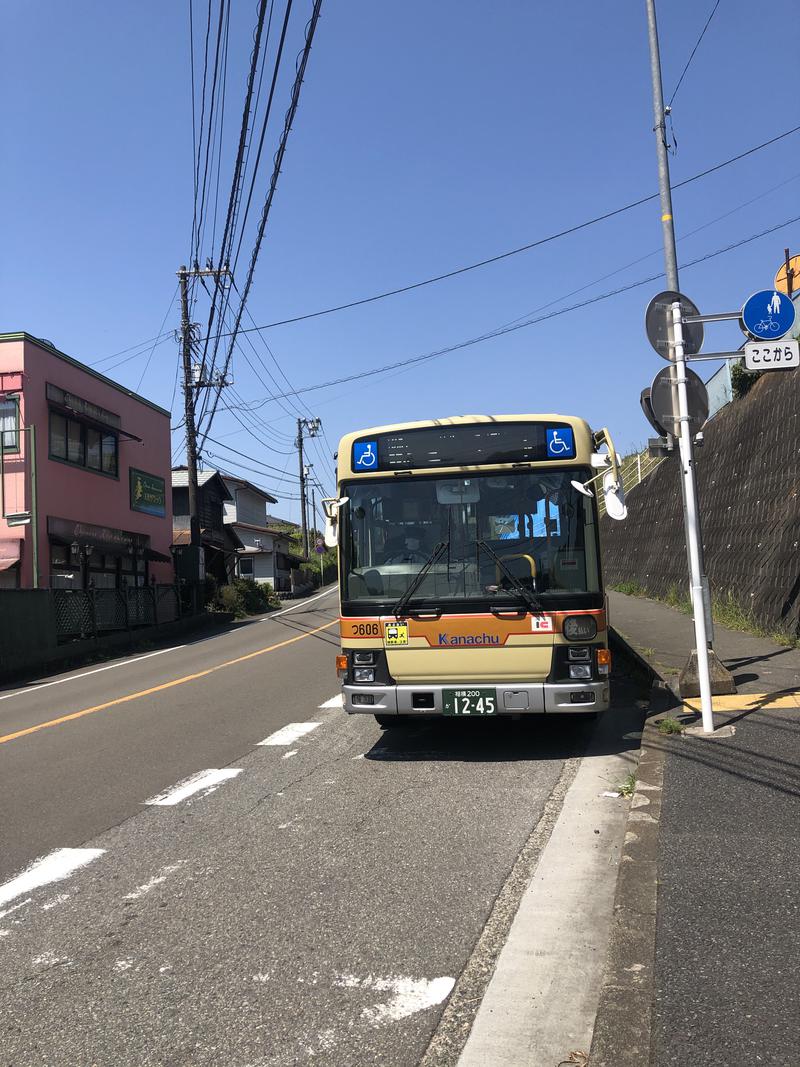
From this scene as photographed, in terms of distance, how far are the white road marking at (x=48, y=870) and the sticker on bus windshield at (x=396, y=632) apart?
110 inches

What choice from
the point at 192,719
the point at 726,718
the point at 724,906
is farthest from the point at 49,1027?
the point at 192,719

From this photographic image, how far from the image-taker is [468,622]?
22.9 ft

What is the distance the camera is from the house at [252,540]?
2269 inches

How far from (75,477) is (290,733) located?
65.7ft

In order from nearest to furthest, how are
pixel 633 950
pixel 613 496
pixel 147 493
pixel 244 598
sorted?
pixel 633 950 → pixel 613 496 → pixel 147 493 → pixel 244 598

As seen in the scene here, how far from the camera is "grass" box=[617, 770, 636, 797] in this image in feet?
19.5

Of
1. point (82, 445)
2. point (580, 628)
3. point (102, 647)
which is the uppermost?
point (82, 445)

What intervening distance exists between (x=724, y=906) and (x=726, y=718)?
397cm

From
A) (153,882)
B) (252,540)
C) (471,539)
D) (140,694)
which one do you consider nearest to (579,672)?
(471,539)

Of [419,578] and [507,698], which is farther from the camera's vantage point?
[419,578]

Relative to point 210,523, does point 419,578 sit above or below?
below

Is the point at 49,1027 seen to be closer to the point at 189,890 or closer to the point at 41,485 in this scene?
the point at 189,890

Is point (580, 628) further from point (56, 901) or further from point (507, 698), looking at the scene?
point (56, 901)

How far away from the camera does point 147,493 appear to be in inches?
1261
